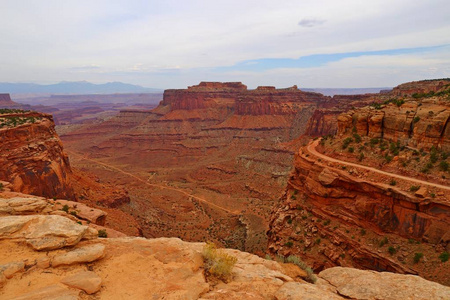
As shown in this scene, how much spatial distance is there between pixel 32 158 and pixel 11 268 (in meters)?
23.7

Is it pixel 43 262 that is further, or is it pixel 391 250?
pixel 391 250

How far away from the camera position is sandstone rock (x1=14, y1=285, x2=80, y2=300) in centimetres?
816

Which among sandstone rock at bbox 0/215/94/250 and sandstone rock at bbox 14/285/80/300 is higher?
sandstone rock at bbox 0/215/94/250

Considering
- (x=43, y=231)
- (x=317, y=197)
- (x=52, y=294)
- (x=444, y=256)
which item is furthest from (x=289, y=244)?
(x=52, y=294)

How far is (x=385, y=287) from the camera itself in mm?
10984

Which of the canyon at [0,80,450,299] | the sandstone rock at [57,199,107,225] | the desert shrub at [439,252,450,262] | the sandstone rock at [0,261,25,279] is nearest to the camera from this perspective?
the sandstone rock at [0,261,25,279]

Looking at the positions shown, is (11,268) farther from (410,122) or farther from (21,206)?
(410,122)

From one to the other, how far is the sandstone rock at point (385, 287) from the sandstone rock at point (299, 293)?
154 centimetres

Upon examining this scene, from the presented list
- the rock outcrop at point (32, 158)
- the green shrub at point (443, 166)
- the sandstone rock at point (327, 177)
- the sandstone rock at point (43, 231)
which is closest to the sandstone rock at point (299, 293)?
the sandstone rock at point (43, 231)

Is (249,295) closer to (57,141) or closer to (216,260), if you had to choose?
(216,260)

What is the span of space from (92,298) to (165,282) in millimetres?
2422

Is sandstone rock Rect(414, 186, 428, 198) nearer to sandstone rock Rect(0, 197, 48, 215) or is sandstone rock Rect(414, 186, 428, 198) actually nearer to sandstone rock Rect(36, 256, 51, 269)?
sandstone rock Rect(36, 256, 51, 269)

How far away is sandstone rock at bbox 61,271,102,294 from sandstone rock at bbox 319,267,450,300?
368 inches

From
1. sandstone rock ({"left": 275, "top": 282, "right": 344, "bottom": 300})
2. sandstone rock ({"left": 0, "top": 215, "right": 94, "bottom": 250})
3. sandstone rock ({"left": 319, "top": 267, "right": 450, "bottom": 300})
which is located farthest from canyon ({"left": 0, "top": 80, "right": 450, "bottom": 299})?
sandstone rock ({"left": 0, "top": 215, "right": 94, "bottom": 250})
